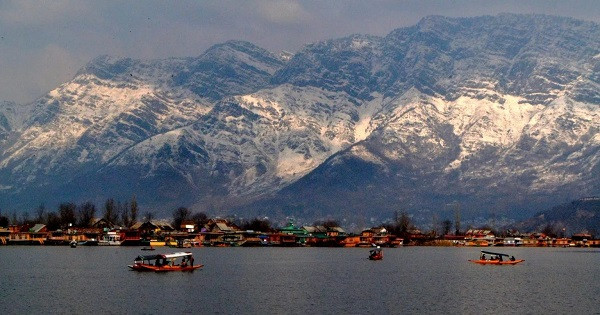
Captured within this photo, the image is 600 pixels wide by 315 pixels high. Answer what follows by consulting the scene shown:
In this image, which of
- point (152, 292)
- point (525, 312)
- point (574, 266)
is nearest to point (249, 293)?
point (152, 292)

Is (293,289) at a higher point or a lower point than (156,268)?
lower

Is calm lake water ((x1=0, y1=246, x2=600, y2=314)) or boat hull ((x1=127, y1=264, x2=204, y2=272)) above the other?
boat hull ((x1=127, y1=264, x2=204, y2=272))

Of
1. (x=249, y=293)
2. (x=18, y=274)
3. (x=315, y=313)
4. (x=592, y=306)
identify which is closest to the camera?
(x=315, y=313)

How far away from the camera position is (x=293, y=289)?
439 ft

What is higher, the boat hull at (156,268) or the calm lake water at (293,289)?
the boat hull at (156,268)

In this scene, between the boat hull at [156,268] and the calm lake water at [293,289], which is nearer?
the calm lake water at [293,289]

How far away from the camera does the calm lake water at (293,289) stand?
374 feet

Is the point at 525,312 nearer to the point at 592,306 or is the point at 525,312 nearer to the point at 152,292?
the point at 592,306

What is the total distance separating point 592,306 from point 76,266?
82260 millimetres

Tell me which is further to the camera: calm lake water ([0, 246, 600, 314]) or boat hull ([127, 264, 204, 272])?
boat hull ([127, 264, 204, 272])

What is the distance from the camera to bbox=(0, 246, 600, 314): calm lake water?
113875 mm

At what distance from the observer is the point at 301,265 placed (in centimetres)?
18475

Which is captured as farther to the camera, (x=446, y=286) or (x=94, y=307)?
(x=446, y=286)

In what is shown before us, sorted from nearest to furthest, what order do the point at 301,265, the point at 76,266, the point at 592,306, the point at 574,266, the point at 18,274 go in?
the point at 592,306, the point at 18,274, the point at 76,266, the point at 301,265, the point at 574,266
